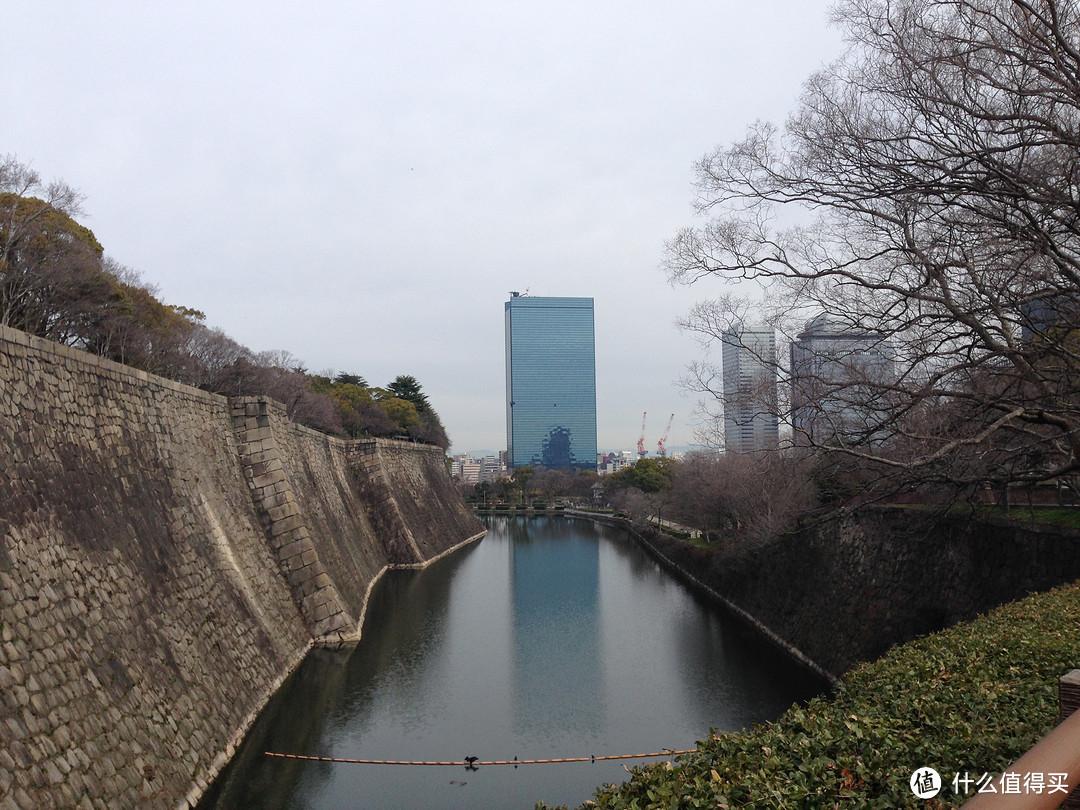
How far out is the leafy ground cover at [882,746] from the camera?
316 centimetres

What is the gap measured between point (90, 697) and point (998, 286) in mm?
9173

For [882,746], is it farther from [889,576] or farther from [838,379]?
[889,576]

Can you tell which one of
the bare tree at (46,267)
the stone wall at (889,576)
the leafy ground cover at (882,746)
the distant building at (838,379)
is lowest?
the stone wall at (889,576)

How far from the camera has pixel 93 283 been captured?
16.3 metres

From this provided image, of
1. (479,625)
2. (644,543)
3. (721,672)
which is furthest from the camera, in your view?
(644,543)

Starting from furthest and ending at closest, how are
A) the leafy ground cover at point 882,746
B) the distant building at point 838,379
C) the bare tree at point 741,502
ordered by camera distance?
the bare tree at point 741,502, the distant building at point 838,379, the leafy ground cover at point 882,746

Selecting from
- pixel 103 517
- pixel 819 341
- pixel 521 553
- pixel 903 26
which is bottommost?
pixel 521 553

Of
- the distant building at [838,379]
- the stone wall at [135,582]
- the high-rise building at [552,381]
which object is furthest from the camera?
the high-rise building at [552,381]

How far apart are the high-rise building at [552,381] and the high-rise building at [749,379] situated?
101691 mm

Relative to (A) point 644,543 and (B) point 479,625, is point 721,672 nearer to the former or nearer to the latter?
(B) point 479,625

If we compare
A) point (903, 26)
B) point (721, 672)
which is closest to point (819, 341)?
point (903, 26)

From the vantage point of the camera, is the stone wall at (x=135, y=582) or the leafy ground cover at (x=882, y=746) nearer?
the leafy ground cover at (x=882, y=746)

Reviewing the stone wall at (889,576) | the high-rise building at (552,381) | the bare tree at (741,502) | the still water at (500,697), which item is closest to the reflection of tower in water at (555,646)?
the still water at (500,697)

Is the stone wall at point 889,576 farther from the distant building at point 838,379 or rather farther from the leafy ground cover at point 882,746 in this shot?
the leafy ground cover at point 882,746
